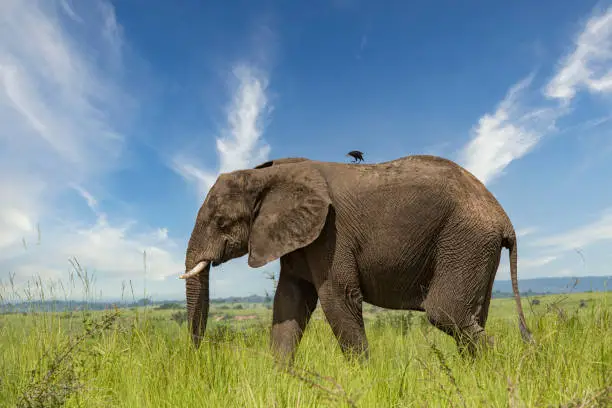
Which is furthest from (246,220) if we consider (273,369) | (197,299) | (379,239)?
(273,369)

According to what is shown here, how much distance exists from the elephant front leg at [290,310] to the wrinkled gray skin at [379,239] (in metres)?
0.01

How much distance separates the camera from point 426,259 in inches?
243

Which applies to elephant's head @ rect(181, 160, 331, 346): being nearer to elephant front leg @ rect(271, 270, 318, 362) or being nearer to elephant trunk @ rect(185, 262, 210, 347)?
elephant trunk @ rect(185, 262, 210, 347)

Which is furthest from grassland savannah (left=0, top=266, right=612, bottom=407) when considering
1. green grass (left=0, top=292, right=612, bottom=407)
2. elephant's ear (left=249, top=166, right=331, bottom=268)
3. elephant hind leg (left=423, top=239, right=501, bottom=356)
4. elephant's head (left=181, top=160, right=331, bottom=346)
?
elephant's ear (left=249, top=166, right=331, bottom=268)

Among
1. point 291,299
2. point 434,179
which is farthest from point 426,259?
point 291,299

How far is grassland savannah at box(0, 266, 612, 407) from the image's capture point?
3570 millimetres

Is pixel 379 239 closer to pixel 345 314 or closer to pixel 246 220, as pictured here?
pixel 345 314

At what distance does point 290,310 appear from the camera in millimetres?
6789

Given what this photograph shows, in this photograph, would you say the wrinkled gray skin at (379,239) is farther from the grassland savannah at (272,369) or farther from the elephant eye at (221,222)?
the grassland savannah at (272,369)

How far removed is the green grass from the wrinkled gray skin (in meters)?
0.51

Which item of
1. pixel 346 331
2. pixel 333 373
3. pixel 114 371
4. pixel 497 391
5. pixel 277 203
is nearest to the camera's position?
pixel 497 391

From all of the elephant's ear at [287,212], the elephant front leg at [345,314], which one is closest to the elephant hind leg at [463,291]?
the elephant front leg at [345,314]

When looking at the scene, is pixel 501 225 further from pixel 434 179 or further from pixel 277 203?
pixel 277 203

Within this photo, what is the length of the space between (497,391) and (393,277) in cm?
252
